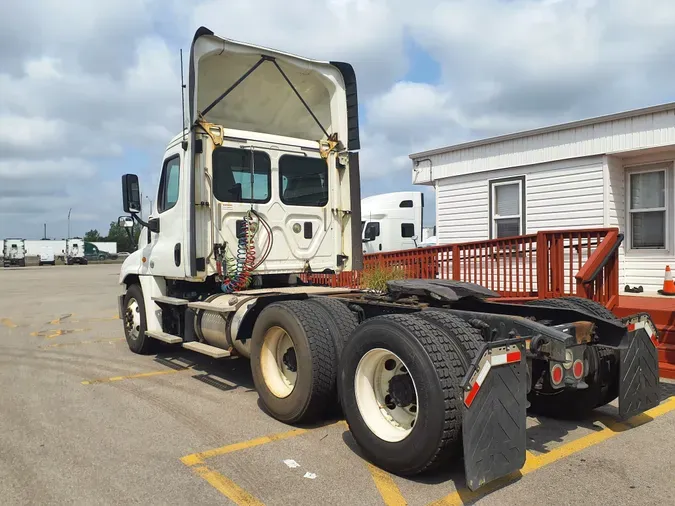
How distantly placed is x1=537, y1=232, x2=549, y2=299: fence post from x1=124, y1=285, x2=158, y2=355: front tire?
18.7ft

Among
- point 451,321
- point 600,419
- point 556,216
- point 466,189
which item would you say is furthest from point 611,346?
point 466,189

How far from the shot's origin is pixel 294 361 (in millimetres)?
5230

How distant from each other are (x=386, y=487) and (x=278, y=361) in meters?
1.96

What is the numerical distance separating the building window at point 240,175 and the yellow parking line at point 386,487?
12.5ft

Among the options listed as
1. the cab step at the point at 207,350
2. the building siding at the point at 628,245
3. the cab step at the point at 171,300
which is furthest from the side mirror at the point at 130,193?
the building siding at the point at 628,245

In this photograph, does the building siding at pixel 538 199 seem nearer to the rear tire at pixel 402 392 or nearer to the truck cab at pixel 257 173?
the truck cab at pixel 257 173

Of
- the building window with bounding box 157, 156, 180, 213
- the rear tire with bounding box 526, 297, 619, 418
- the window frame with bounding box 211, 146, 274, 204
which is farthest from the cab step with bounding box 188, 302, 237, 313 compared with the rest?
the rear tire with bounding box 526, 297, 619, 418

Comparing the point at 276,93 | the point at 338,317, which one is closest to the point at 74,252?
the point at 276,93

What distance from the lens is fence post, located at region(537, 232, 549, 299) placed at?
8.11m

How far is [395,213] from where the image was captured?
18125mm

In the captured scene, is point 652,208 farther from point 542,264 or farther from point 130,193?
point 130,193

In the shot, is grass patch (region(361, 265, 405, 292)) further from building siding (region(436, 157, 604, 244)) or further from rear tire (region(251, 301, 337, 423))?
rear tire (region(251, 301, 337, 423))

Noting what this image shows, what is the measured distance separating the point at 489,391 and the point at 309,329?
74.0 inches

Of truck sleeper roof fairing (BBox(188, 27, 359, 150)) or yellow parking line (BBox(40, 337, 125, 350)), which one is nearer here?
truck sleeper roof fairing (BBox(188, 27, 359, 150))
